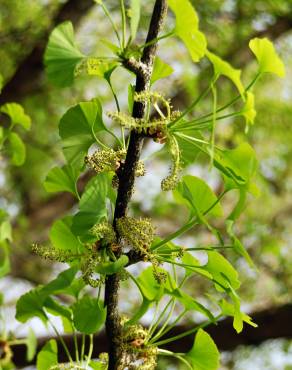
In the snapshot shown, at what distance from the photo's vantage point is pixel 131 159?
1.19ft

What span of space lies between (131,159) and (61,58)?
7cm

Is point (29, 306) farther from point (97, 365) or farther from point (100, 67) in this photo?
point (100, 67)

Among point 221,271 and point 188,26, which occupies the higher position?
point 188,26

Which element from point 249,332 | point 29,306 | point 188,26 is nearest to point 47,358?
point 29,306

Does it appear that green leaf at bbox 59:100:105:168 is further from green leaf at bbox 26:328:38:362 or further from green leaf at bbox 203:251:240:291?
green leaf at bbox 26:328:38:362

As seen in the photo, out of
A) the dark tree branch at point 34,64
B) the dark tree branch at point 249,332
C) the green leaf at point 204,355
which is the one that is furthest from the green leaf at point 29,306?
the dark tree branch at point 34,64

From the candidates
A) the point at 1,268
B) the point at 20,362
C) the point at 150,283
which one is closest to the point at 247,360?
the point at 20,362

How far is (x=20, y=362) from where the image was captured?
1.16 m

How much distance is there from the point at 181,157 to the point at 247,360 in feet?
4.86

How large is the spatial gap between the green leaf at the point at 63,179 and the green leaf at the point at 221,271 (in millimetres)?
100

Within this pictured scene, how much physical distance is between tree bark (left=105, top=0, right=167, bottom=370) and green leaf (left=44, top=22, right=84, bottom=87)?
0.12ft

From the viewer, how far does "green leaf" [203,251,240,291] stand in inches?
14.8

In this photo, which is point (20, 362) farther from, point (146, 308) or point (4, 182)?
point (4, 182)

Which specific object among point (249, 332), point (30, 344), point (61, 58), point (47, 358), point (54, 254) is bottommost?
point (249, 332)
